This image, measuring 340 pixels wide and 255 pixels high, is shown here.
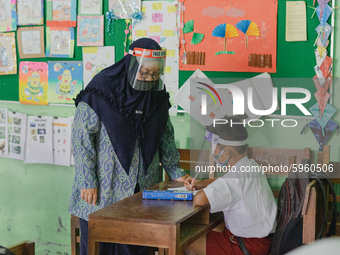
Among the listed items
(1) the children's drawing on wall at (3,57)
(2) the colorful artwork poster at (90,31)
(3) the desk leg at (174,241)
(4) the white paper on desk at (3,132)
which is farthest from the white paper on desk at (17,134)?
(3) the desk leg at (174,241)

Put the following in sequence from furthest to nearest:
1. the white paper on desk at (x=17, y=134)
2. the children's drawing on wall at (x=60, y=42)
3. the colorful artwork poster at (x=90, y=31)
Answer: the white paper on desk at (x=17, y=134) < the children's drawing on wall at (x=60, y=42) < the colorful artwork poster at (x=90, y=31)

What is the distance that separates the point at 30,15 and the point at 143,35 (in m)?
0.99

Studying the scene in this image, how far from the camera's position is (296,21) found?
258cm

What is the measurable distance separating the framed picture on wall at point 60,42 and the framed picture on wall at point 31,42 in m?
Answer: 0.06

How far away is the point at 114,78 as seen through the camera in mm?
2070

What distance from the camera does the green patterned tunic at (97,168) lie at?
2.00 m

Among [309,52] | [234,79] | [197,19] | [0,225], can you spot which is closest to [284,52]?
[309,52]

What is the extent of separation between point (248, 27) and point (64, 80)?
144 cm

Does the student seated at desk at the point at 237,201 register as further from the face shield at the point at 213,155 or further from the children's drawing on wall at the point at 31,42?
the children's drawing on wall at the point at 31,42

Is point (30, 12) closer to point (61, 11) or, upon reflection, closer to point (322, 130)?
point (61, 11)

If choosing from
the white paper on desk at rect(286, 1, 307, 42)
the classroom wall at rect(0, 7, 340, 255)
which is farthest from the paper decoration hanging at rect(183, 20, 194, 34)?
the classroom wall at rect(0, 7, 340, 255)

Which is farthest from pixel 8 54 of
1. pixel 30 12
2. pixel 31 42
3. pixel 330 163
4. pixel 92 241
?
pixel 330 163

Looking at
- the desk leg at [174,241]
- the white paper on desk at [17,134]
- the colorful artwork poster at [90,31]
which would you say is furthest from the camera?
the white paper on desk at [17,134]

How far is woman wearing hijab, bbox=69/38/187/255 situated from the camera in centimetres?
201
